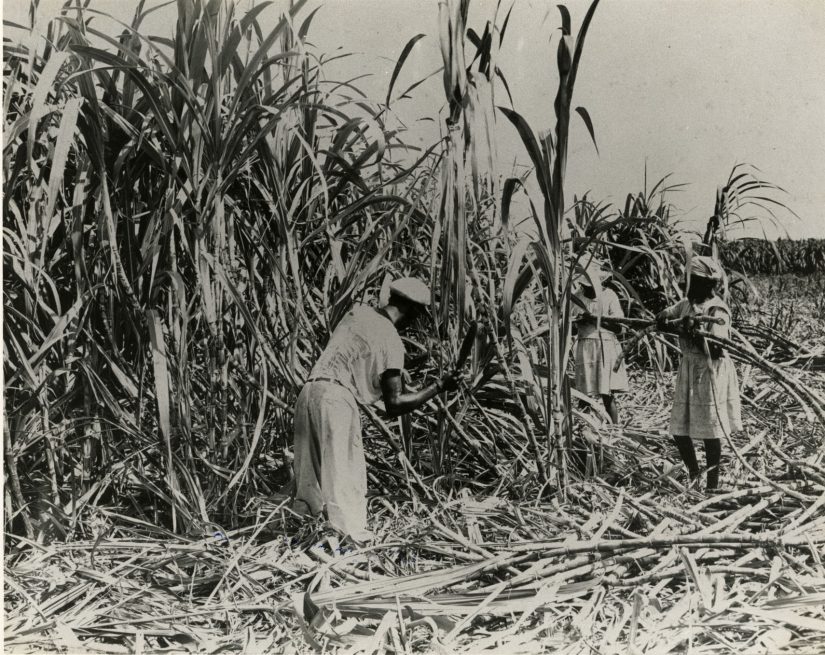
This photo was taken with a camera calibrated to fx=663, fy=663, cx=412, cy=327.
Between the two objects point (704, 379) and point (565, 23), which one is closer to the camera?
point (565, 23)

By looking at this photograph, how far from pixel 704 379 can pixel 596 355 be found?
2.83 ft

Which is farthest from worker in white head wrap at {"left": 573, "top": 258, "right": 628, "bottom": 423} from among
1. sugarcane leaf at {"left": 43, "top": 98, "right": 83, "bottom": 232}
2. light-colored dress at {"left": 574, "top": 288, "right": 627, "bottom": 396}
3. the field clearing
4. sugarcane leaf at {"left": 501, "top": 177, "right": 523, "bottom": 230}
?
sugarcane leaf at {"left": 43, "top": 98, "right": 83, "bottom": 232}

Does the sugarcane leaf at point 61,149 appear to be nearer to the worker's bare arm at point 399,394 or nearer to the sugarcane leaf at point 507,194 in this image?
the worker's bare arm at point 399,394

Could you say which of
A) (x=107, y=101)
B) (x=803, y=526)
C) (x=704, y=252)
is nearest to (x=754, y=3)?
(x=704, y=252)

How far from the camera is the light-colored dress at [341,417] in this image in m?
1.75

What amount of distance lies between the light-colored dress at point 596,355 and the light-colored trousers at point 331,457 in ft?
4.37

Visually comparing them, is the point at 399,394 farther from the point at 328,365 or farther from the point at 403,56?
the point at 403,56

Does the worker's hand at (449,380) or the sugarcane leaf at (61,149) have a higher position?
the sugarcane leaf at (61,149)

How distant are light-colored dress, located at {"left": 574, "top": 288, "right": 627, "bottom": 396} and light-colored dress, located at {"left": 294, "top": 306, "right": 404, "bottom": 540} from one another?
125cm

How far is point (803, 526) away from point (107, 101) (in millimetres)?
2088

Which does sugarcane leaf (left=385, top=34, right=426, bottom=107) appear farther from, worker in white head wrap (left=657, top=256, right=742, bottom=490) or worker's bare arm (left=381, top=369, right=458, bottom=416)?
worker in white head wrap (left=657, top=256, right=742, bottom=490)

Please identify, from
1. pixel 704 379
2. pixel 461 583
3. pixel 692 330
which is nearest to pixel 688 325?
pixel 692 330

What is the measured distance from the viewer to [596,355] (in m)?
2.96

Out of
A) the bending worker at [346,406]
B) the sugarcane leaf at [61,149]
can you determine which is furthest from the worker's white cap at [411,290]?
the sugarcane leaf at [61,149]
